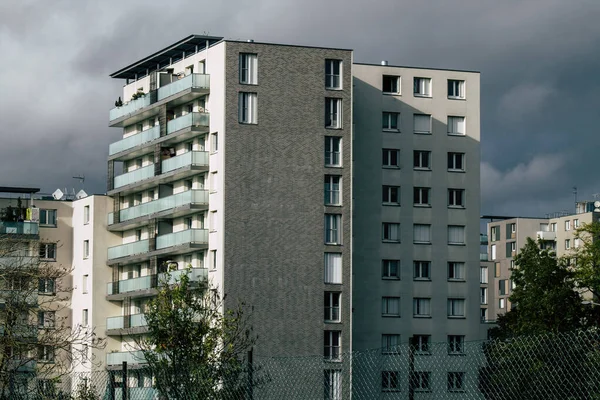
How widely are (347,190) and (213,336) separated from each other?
46.7 metres

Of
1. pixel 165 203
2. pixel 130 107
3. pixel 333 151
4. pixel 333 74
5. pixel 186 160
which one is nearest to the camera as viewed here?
pixel 333 151

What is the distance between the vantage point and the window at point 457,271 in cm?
9950

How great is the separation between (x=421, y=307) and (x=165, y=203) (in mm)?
20787

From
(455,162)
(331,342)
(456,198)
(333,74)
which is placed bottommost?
(331,342)

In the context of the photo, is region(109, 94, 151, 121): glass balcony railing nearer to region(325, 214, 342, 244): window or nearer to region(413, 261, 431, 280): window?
region(325, 214, 342, 244): window

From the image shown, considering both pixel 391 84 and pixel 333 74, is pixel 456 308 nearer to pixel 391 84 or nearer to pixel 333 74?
pixel 391 84

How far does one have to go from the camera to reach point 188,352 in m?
40.6

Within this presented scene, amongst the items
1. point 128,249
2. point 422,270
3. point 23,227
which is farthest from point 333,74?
point 23,227

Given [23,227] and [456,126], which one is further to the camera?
[23,227]

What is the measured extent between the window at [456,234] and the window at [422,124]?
748 centimetres

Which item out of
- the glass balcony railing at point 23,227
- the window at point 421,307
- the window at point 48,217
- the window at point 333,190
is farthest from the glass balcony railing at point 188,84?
the window at point 421,307

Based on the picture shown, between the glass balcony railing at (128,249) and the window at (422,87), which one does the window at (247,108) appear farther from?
the window at (422,87)

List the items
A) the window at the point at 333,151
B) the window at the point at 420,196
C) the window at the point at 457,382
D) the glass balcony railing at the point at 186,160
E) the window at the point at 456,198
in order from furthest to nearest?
the window at the point at 456,198 < the window at the point at 420,196 < the glass balcony railing at the point at 186,160 < the window at the point at 333,151 < the window at the point at 457,382

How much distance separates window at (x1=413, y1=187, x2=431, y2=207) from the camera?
98.7m
